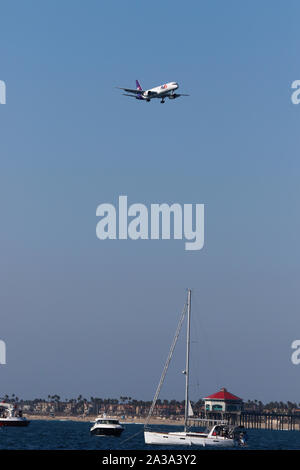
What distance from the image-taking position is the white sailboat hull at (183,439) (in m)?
121

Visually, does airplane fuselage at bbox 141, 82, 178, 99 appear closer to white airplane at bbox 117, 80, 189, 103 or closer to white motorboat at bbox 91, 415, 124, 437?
white airplane at bbox 117, 80, 189, 103

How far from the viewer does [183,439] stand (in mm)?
121625

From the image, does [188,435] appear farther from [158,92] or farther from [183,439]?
[158,92]

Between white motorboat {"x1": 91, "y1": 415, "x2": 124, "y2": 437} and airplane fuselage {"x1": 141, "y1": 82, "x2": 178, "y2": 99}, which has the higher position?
airplane fuselage {"x1": 141, "y1": 82, "x2": 178, "y2": 99}

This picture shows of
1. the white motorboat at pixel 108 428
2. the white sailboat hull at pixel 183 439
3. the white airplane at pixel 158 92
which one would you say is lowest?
the white motorboat at pixel 108 428

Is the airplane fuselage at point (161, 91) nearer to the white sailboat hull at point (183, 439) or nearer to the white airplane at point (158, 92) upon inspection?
the white airplane at point (158, 92)

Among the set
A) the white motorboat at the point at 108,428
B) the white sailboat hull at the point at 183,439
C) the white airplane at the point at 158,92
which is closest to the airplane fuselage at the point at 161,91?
the white airplane at the point at 158,92

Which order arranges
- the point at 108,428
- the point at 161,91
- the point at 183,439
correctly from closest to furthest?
the point at 183,439 → the point at 161,91 → the point at 108,428

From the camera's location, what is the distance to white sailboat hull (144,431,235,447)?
121375mm

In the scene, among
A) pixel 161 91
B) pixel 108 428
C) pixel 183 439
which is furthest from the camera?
pixel 108 428

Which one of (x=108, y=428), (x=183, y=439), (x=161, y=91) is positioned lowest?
(x=108, y=428)

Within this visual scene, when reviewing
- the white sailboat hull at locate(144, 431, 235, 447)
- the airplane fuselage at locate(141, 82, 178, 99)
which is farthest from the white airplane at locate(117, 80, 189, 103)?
the white sailboat hull at locate(144, 431, 235, 447)

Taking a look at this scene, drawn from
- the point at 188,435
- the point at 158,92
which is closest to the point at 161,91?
the point at 158,92

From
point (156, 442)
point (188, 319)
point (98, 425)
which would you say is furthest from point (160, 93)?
point (98, 425)
